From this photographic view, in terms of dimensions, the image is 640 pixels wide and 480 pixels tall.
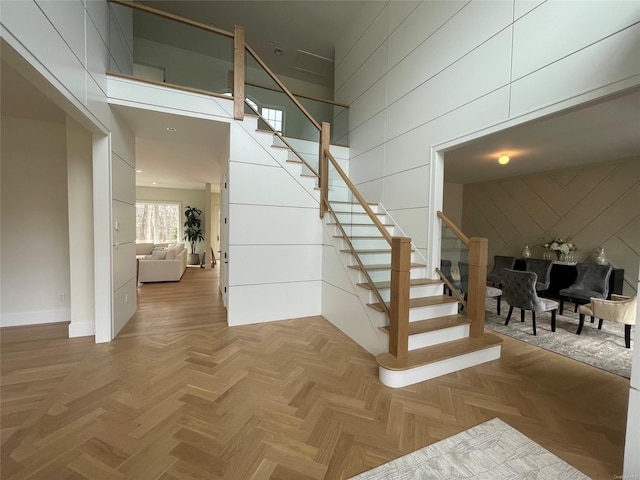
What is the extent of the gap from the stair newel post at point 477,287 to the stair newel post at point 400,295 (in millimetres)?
1052

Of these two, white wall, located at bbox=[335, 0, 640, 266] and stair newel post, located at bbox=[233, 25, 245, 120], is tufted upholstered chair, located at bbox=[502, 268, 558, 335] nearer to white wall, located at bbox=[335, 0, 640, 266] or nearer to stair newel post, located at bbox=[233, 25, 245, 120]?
white wall, located at bbox=[335, 0, 640, 266]

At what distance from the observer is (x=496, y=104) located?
110 inches

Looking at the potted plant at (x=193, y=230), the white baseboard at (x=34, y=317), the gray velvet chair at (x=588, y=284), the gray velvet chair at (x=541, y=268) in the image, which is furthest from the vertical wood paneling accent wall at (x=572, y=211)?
the potted plant at (x=193, y=230)

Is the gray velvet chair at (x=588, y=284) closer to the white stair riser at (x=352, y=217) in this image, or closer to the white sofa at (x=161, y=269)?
the white stair riser at (x=352, y=217)

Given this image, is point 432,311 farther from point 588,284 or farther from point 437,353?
point 588,284

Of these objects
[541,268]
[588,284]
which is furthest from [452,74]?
[588,284]

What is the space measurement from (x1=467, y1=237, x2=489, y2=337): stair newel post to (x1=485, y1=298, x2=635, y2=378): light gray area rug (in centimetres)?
108

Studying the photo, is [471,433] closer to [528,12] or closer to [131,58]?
[528,12]

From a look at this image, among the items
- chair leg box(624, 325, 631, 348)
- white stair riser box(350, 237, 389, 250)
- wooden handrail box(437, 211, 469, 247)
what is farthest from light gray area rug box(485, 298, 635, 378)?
white stair riser box(350, 237, 389, 250)

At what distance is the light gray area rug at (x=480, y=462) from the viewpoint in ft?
5.07

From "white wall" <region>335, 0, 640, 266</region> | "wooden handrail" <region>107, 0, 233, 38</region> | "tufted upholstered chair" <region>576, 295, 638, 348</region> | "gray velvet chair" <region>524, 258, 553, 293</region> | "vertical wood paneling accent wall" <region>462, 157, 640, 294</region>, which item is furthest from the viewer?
"gray velvet chair" <region>524, 258, 553, 293</region>

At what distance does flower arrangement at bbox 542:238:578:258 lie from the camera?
19.1 ft

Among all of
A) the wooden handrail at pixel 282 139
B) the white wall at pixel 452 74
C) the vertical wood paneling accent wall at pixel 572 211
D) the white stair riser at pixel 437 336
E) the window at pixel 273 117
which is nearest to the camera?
the white wall at pixel 452 74

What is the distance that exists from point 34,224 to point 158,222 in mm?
7322
